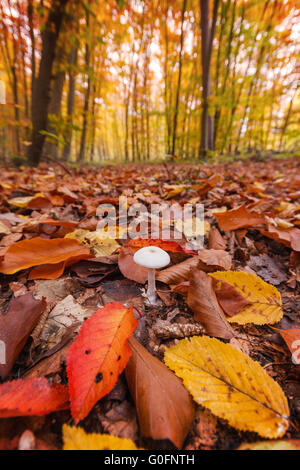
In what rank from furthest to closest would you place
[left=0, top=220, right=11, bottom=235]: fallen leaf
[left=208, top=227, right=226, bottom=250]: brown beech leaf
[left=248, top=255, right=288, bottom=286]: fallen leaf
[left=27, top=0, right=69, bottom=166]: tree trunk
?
1. [left=27, top=0, right=69, bottom=166]: tree trunk
2. [left=0, top=220, right=11, bottom=235]: fallen leaf
3. [left=208, top=227, right=226, bottom=250]: brown beech leaf
4. [left=248, top=255, right=288, bottom=286]: fallen leaf

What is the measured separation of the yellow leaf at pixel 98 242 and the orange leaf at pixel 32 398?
68 centimetres

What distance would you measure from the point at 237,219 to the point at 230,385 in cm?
103

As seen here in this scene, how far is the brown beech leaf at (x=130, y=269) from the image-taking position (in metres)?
1.03

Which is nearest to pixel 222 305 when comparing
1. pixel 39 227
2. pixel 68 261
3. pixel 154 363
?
pixel 154 363

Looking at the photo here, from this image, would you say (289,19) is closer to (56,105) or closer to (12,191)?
(56,105)

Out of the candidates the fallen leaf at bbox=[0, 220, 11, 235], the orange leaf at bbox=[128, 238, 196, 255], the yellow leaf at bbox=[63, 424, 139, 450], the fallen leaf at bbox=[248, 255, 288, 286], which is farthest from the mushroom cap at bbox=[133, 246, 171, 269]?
the fallen leaf at bbox=[0, 220, 11, 235]

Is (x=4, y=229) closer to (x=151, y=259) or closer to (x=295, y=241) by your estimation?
(x=151, y=259)

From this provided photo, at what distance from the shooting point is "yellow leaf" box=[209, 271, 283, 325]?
2.74 feet

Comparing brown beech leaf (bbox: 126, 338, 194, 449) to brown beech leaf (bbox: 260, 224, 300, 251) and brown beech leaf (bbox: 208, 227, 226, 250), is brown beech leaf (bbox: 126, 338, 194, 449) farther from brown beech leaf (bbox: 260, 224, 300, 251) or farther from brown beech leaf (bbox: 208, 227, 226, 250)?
brown beech leaf (bbox: 260, 224, 300, 251)

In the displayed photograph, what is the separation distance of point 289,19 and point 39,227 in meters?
15.0

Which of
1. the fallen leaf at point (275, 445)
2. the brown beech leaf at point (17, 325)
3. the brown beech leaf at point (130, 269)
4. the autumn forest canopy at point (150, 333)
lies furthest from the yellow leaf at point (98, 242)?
the fallen leaf at point (275, 445)

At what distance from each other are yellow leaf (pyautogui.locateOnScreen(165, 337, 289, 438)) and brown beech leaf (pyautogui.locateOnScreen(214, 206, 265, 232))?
2.91 ft

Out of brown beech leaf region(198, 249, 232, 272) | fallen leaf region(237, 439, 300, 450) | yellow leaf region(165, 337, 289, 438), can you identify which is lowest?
fallen leaf region(237, 439, 300, 450)

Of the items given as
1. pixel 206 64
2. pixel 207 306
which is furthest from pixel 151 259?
pixel 206 64
